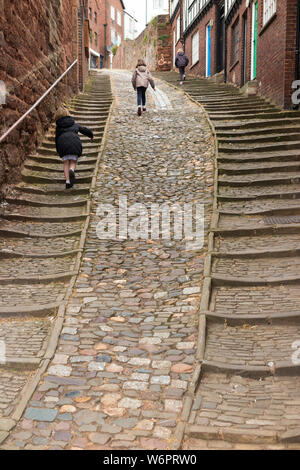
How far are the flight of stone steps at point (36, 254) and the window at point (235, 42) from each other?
922 centimetres

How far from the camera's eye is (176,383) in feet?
11.3

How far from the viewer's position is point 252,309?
439cm

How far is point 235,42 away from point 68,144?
12.3 m

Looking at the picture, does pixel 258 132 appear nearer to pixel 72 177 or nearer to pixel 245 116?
pixel 245 116

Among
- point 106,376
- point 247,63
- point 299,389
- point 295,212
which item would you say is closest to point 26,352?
point 106,376

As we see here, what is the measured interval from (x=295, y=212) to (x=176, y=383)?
12.4 ft

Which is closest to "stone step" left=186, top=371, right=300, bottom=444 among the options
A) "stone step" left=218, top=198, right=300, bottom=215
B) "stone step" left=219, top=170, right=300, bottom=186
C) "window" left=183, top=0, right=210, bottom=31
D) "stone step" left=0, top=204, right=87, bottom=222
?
"stone step" left=218, top=198, right=300, bottom=215

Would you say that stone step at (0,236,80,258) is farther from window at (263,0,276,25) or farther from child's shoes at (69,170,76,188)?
window at (263,0,276,25)

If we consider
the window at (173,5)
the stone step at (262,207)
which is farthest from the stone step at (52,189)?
the window at (173,5)

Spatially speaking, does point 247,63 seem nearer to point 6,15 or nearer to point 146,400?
point 6,15

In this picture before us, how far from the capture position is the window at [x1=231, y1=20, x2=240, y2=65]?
17.1 m

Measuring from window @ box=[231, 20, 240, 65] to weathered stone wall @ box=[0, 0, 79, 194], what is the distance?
713cm

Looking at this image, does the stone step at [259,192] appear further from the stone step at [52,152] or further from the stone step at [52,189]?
the stone step at [52,152]

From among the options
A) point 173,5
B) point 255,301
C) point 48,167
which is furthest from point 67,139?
point 173,5
